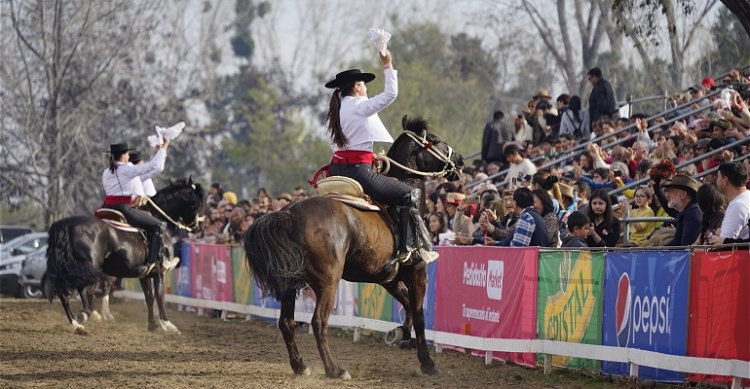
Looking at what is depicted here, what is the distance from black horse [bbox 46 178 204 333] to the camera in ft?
59.1

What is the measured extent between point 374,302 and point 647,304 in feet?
20.9

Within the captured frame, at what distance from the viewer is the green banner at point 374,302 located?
16344 mm

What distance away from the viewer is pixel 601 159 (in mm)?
18844

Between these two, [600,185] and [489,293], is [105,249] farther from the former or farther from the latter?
[600,185]

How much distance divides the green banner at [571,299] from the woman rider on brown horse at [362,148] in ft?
4.50

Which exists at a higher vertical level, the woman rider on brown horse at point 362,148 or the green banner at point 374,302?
the woman rider on brown horse at point 362,148

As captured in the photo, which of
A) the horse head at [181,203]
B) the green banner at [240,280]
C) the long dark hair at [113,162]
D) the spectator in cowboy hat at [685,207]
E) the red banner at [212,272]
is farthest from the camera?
the red banner at [212,272]

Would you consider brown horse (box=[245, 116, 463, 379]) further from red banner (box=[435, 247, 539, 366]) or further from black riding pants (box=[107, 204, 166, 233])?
black riding pants (box=[107, 204, 166, 233])

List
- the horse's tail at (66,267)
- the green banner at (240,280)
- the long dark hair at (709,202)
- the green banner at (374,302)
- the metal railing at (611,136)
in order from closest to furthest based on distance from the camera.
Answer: the long dark hair at (709,202) → the green banner at (374,302) → the horse's tail at (66,267) → the metal railing at (611,136) → the green banner at (240,280)

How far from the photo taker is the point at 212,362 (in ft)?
45.0

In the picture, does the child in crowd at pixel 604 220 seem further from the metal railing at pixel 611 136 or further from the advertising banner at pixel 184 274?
the advertising banner at pixel 184 274

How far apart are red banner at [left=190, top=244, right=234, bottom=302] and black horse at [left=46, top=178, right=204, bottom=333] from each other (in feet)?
7.89

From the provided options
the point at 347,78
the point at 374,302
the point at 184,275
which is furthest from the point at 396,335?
the point at 184,275

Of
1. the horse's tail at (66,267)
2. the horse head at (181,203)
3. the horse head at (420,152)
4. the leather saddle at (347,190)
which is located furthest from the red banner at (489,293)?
the horse head at (181,203)
